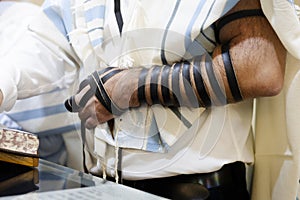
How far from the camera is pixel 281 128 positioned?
67 cm

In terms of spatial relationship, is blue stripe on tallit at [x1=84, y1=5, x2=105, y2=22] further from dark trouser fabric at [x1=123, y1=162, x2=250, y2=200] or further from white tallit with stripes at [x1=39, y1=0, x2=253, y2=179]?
dark trouser fabric at [x1=123, y1=162, x2=250, y2=200]

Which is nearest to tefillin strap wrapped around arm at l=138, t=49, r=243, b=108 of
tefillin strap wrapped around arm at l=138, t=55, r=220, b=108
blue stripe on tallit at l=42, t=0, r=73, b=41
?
tefillin strap wrapped around arm at l=138, t=55, r=220, b=108

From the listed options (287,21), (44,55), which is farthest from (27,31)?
(287,21)

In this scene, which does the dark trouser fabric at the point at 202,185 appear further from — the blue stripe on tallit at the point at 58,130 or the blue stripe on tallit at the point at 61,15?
the blue stripe on tallit at the point at 61,15

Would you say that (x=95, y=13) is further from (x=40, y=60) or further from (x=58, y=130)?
(x=58, y=130)

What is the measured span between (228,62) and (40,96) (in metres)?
0.52

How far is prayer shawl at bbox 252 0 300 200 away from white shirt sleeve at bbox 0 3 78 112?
0.44 m

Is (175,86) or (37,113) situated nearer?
(175,86)

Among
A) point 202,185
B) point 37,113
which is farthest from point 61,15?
point 202,185

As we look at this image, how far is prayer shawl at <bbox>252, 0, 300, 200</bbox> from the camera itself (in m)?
0.56

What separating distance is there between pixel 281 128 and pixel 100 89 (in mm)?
331

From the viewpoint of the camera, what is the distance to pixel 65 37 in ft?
2.76

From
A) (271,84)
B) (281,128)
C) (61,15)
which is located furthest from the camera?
(61,15)

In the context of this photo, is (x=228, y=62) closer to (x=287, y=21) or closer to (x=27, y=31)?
(x=287, y=21)
